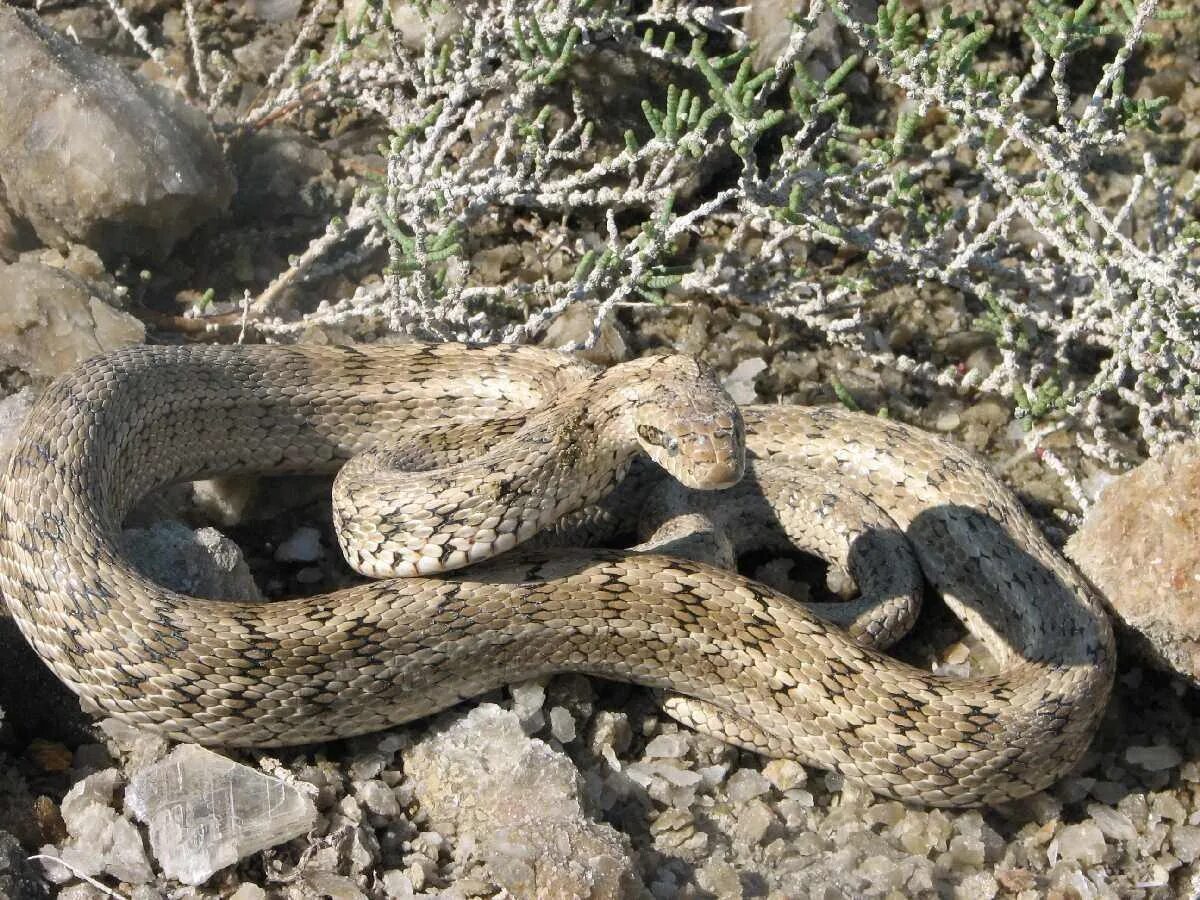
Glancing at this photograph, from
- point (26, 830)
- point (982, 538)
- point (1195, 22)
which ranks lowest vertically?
point (26, 830)

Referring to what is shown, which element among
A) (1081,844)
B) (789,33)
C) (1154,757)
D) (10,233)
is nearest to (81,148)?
(10,233)

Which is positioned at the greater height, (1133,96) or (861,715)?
(1133,96)

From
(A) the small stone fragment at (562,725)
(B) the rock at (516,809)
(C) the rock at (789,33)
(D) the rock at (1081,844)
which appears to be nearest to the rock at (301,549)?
(B) the rock at (516,809)

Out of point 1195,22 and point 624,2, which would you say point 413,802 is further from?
point 1195,22

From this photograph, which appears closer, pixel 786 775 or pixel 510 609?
pixel 510 609

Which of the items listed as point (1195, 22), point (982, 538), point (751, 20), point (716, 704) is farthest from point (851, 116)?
point (716, 704)

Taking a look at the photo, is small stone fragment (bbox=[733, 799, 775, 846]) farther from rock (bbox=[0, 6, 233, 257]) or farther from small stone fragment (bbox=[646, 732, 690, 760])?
rock (bbox=[0, 6, 233, 257])

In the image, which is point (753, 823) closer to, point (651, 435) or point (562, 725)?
point (562, 725)
